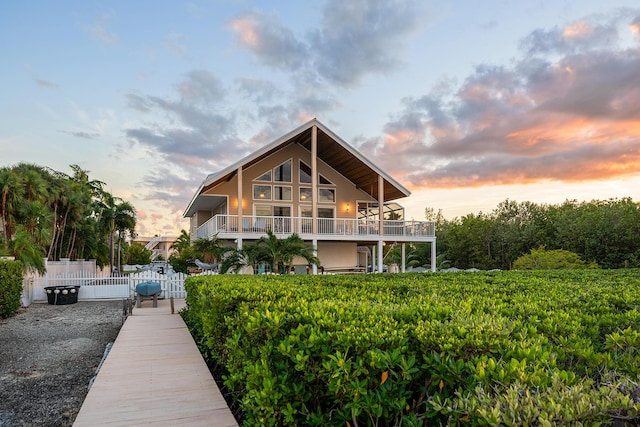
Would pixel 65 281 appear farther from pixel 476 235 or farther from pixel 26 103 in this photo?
pixel 476 235

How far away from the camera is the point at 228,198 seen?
2217 cm

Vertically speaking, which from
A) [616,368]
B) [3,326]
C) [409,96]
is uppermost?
[409,96]

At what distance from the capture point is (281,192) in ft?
77.0

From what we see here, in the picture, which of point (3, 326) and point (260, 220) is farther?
point (260, 220)

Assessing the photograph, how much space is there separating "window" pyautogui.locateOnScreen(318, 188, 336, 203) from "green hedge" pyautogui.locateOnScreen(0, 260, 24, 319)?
14961 mm

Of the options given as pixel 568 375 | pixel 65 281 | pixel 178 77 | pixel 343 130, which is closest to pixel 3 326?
pixel 65 281

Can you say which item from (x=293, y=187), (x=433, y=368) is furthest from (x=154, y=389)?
(x=293, y=187)

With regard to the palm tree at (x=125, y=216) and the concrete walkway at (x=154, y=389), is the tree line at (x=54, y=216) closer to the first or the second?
the palm tree at (x=125, y=216)

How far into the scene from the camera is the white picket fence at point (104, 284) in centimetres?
1688

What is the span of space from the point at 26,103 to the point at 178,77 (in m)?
5.57

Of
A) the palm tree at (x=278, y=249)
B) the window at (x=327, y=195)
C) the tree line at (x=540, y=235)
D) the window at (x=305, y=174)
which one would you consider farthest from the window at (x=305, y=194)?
the tree line at (x=540, y=235)

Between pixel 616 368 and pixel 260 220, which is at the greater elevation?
pixel 260 220

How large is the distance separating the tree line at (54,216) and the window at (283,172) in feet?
38.6

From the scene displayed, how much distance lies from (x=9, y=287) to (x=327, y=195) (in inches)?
626
